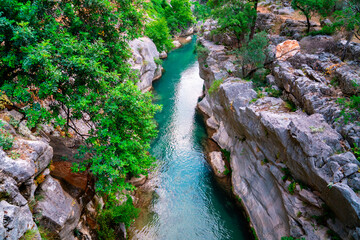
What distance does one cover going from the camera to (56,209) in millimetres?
8703

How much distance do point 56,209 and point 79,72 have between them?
5.76 m

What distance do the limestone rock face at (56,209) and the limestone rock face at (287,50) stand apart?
18772 mm

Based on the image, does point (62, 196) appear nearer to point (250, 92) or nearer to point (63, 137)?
point (63, 137)

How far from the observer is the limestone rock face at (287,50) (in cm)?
1828

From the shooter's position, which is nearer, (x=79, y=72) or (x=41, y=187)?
(x=41, y=187)

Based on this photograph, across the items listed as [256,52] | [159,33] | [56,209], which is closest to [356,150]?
[256,52]

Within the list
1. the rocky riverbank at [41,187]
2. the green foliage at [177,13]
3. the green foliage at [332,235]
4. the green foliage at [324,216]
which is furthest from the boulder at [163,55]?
the green foliage at [332,235]

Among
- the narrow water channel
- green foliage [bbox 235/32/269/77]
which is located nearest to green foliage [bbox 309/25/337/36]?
green foliage [bbox 235/32/269/77]

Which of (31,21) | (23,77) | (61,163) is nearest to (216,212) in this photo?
(61,163)

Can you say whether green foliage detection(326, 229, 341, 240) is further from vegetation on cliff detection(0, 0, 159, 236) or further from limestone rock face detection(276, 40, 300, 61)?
limestone rock face detection(276, 40, 300, 61)

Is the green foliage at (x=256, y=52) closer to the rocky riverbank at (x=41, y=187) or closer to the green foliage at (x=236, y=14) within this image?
the green foliage at (x=236, y=14)

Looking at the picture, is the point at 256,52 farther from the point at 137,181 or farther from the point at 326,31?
the point at 137,181

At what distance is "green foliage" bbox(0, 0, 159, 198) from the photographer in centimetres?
782

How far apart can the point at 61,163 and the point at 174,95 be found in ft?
80.5
